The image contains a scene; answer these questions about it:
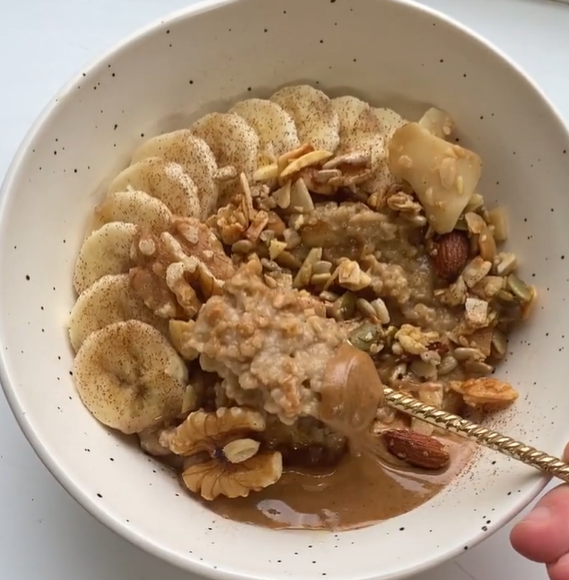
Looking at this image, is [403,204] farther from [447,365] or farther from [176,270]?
[176,270]

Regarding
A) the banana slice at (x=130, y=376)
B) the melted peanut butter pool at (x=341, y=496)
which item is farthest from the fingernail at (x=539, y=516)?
the banana slice at (x=130, y=376)

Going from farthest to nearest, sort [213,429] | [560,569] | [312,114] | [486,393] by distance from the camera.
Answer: [312,114] → [486,393] → [213,429] → [560,569]

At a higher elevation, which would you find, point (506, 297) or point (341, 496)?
point (506, 297)

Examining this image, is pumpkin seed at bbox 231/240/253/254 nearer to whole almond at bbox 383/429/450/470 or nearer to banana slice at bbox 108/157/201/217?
banana slice at bbox 108/157/201/217

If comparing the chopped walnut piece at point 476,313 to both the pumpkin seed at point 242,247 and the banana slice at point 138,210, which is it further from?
the banana slice at point 138,210

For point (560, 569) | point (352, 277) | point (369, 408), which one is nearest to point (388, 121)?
point (352, 277)

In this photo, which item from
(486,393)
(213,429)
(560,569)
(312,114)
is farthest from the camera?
(312,114)

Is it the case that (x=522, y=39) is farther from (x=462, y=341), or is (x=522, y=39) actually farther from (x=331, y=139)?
(x=462, y=341)
